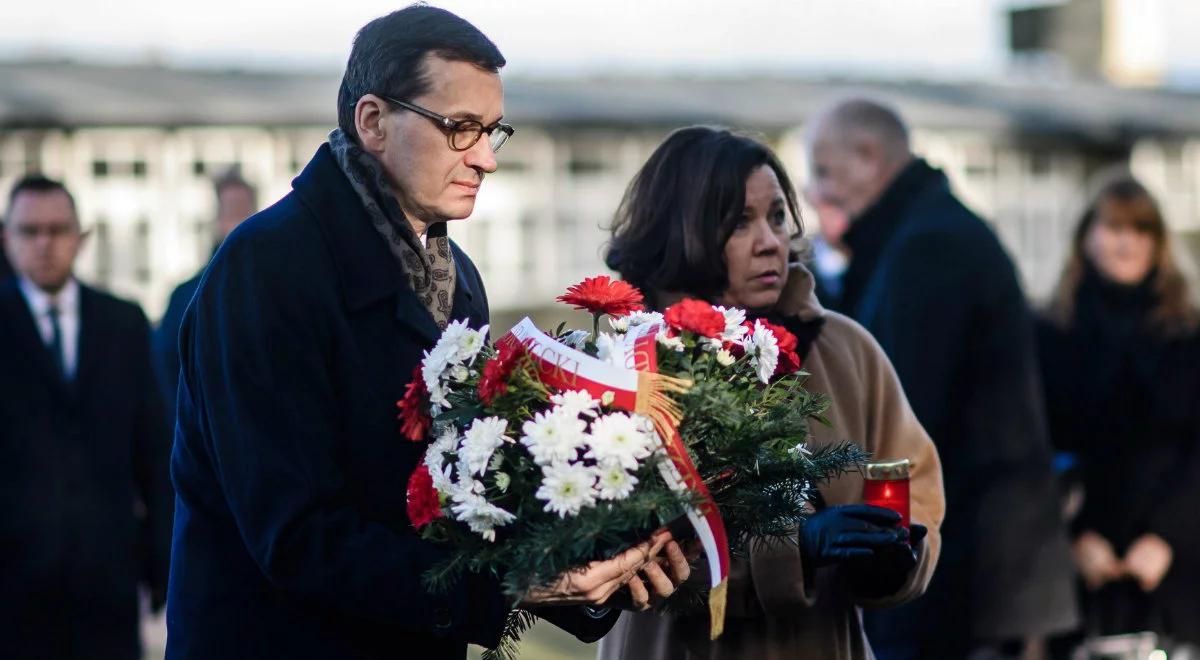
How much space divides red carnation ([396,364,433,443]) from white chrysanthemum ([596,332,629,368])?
0.94 feet

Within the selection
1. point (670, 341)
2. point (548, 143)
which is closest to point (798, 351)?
point (670, 341)

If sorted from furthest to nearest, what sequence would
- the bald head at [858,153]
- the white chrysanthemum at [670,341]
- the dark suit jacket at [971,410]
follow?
the bald head at [858,153] < the dark suit jacket at [971,410] < the white chrysanthemum at [670,341]

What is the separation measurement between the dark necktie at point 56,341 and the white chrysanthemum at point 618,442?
4031mm

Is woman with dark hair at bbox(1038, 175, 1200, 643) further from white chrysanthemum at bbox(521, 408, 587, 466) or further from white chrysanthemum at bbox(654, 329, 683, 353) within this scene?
white chrysanthemum at bbox(521, 408, 587, 466)

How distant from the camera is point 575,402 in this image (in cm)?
266

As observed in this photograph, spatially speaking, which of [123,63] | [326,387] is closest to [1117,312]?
[326,387]

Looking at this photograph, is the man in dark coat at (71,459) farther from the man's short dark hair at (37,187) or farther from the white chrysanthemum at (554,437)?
the white chrysanthemum at (554,437)

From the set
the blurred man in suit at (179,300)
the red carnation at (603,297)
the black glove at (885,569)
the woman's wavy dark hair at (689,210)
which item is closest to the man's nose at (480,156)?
the red carnation at (603,297)

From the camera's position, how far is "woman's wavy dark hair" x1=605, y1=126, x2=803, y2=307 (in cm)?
354

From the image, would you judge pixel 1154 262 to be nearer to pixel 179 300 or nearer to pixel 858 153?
pixel 858 153

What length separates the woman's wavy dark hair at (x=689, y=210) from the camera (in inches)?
139

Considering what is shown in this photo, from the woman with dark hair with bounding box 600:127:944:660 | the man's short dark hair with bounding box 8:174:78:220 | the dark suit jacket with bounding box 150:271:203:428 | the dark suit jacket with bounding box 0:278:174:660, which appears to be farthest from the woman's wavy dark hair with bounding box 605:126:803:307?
the man's short dark hair with bounding box 8:174:78:220

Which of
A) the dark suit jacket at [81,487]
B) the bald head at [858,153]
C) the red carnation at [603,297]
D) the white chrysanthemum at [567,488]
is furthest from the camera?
the dark suit jacket at [81,487]

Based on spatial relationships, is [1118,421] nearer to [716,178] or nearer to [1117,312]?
[1117,312]
